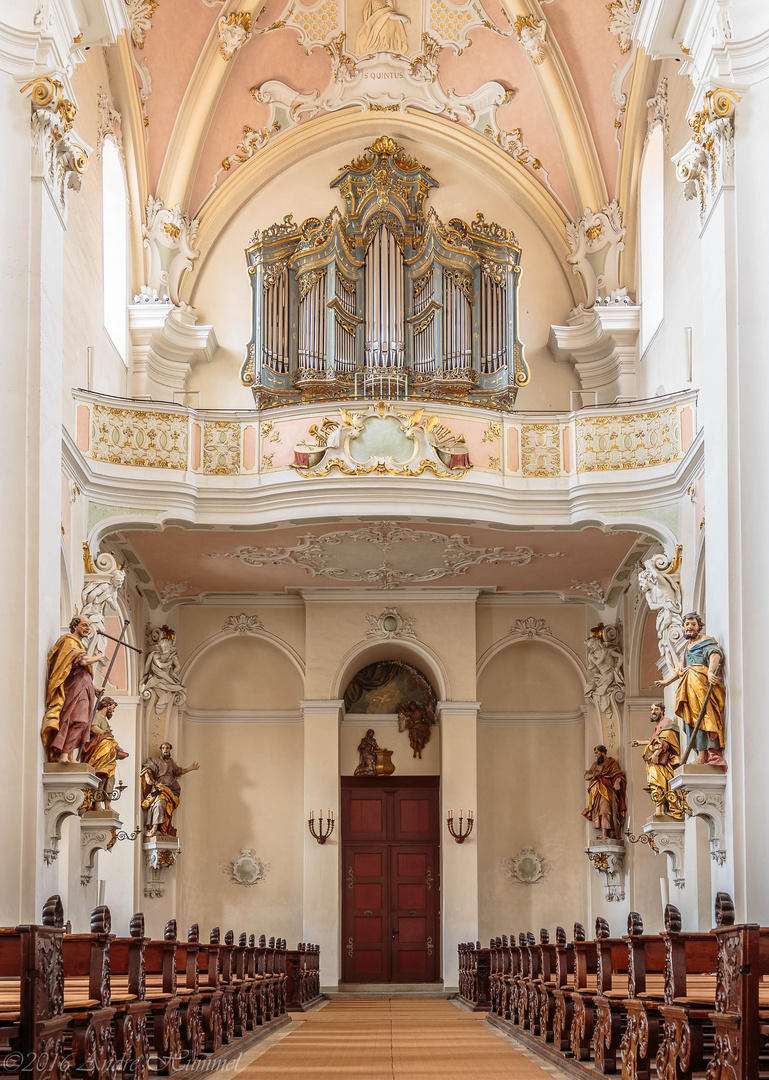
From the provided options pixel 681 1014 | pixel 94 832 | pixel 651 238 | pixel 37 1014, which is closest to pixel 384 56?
pixel 651 238

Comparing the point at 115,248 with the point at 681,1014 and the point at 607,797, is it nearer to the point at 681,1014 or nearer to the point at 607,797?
the point at 607,797

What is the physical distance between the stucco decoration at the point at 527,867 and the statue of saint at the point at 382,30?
38.5ft

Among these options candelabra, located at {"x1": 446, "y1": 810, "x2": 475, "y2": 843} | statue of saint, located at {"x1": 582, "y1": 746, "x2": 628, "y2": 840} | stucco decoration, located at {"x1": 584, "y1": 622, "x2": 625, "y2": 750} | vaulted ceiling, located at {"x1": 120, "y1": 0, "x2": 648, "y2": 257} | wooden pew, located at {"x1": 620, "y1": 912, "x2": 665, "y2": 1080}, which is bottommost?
wooden pew, located at {"x1": 620, "y1": 912, "x2": 665, "y2": 1080}

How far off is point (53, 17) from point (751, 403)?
670 cm

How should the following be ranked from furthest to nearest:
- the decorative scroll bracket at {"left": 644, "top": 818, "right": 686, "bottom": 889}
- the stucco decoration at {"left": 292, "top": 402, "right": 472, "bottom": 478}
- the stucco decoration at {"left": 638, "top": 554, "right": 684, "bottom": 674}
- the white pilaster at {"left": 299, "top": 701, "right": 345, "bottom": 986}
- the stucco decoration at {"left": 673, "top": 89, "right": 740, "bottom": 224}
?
the white pilaster at {"left": 299, "top": 701, "right": 345, "bottom": 986}, the stucco decoration at {"left": 292, "top": 402, "right": 472, "bottom": 478}, the decorative scroll bracket at {"left": 644, "top": 818, "right": 686, "bottom": 889}, the stucco decoration at {"left": 638, "top": 554, "right": 684, "bottom": 674}, the stucco decoration at {"left": 673, "top": 89, "right": 740, "bottom": 224}

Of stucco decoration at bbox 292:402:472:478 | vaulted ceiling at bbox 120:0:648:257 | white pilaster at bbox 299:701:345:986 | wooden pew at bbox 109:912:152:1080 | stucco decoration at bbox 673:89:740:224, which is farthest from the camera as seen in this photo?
white pilaster at bbox 299:701:345:986

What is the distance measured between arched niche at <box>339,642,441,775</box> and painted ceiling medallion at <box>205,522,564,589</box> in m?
2.36

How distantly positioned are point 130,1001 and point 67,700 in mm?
4201

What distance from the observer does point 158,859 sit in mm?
19672

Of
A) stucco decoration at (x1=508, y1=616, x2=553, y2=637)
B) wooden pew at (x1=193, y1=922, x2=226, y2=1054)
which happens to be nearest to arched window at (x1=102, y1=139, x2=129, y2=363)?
stucco decoration at (x1=508, y1=616, x2=553, y2=637)

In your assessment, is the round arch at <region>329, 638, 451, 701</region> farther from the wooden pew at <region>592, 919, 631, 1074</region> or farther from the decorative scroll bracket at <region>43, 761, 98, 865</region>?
the wooden pew at <region>592, 919, 631, 1074</region>

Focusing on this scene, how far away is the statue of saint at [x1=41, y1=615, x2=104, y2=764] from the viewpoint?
1151 cm

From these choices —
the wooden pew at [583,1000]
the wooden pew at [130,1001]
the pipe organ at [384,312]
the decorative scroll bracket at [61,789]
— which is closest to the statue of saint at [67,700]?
the decorative scroll bracket at [61,789]

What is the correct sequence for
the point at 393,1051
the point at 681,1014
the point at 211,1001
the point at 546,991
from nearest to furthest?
the point at 681,1014, the point at 211,1001, the point at 393,1051, the point at 546,991
